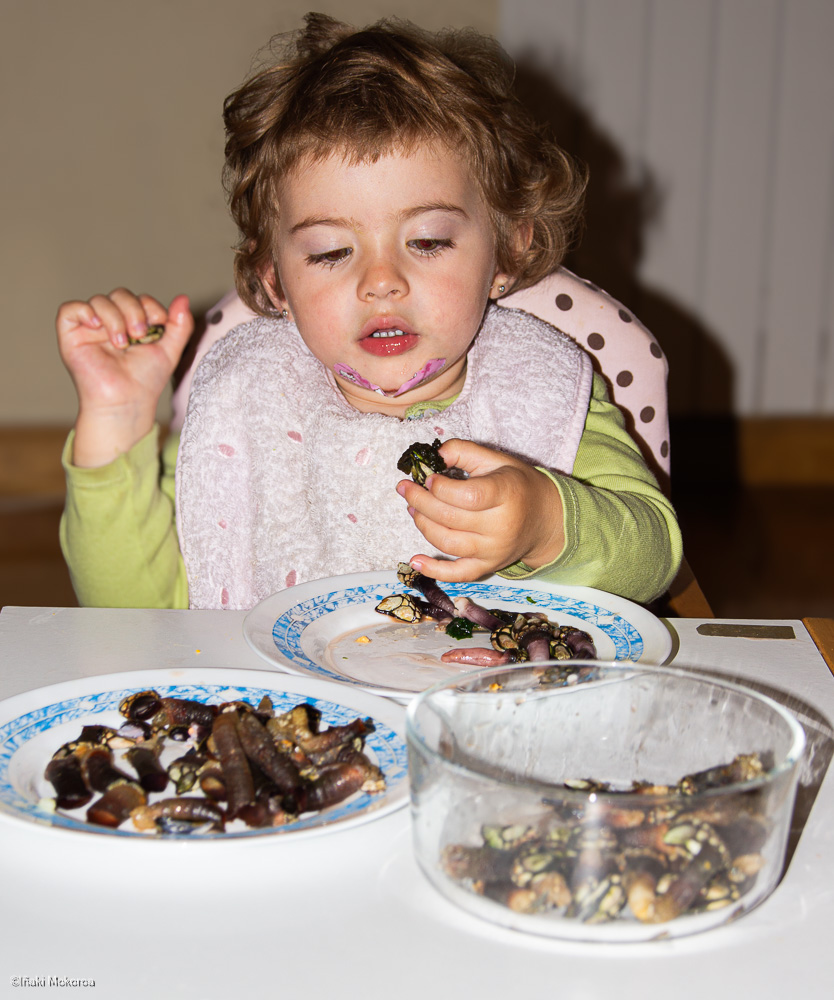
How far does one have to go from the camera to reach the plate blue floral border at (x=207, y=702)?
1.77 feet

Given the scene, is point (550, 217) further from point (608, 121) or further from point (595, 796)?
point (608, 121)

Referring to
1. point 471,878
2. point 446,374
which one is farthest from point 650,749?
point 446,374

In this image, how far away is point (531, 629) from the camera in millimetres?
809

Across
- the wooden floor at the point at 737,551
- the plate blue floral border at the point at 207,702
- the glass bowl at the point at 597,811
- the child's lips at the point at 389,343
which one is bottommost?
the wooden floor at the point at 737,551

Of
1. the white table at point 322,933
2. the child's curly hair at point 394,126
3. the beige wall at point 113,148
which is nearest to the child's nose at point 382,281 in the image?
the child's curly hair at point 394,126

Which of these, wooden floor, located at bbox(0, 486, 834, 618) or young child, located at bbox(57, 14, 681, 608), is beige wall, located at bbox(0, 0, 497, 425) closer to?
wooden floor, located at bbox(0, 486, 834, 618)

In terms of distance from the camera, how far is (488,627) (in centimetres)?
85

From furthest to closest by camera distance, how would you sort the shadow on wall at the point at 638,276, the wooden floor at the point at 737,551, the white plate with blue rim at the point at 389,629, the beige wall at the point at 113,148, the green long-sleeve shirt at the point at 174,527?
the shadow on wall at the point at 638,276
the beige wall at the point at 113,148
the wooden floor at the point at 737,551
the green long-sleeve shirt at the point at 174,527
the white plate with blue rim at the point at 389,629

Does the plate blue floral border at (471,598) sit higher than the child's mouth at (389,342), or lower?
lower

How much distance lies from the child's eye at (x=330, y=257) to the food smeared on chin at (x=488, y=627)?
12.8 inches

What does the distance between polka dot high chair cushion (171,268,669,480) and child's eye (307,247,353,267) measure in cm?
30

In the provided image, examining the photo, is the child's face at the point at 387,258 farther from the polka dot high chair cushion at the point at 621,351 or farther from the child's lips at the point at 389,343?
the polka dot high chair cushion at the point at 621,351

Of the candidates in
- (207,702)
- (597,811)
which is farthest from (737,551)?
(597,811)

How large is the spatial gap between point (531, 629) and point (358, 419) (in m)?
0.52
